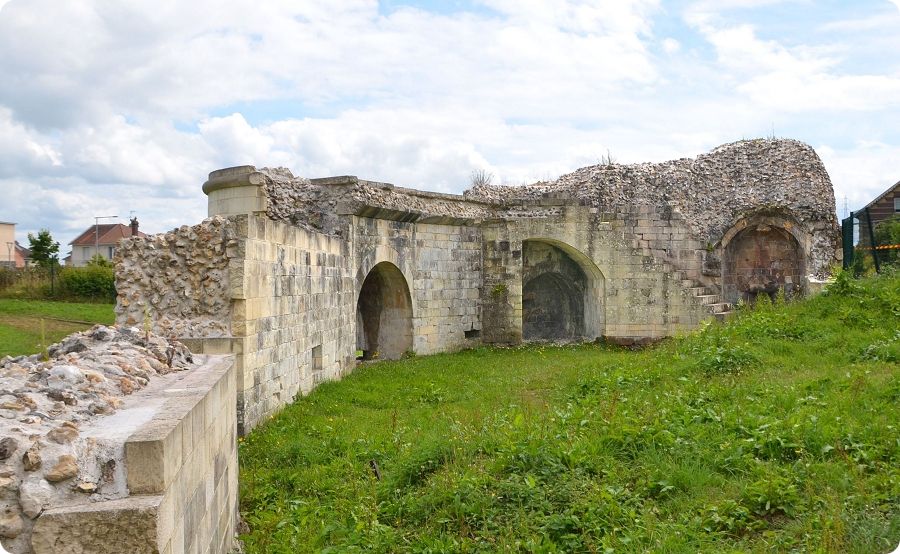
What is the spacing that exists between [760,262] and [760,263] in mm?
27

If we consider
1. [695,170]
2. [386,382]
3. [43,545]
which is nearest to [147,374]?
[43,545]

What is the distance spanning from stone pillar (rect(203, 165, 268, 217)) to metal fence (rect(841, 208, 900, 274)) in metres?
10.9

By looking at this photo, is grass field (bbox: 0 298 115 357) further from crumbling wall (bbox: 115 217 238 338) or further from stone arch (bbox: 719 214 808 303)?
stone arch (bbox: 719 214 808 303)

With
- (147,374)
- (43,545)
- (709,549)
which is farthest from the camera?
(147,374)

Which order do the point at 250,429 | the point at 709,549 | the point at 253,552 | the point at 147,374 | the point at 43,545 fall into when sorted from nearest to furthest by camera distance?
the point at 43,545, the point at 709,549, the point at 147,374, the point at 253,552, the point at 250,429

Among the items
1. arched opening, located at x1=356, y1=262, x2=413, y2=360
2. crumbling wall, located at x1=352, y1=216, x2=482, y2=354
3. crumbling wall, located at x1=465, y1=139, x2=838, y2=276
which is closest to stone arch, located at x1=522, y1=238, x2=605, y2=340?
crumbling wall, located at x1=465, y1=139, x2=838, y2=276

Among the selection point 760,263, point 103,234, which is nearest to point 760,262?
point 760,263

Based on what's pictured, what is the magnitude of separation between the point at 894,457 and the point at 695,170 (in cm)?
1619

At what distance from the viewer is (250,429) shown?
7.83m

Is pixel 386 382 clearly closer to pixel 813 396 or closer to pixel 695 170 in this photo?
pixel 813 396

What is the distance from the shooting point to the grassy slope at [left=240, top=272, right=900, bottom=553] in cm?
436

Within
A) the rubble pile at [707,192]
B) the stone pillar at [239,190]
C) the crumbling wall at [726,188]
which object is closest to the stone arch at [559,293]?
the rubble pile at [707,192]

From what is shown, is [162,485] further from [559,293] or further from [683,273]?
[559,293]

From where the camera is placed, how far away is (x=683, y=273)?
16250mm
